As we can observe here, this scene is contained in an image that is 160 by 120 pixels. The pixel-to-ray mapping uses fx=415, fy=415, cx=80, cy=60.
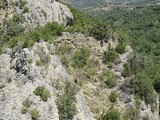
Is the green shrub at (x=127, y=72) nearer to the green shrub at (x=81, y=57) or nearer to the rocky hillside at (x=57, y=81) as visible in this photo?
the rocky hillside at (x=57, y=81)

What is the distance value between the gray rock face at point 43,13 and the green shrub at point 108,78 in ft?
52.0

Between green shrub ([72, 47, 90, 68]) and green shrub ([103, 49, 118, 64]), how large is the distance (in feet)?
8.89

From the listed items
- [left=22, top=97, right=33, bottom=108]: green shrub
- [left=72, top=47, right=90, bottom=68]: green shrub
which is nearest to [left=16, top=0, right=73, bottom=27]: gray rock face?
[left=72, top=47, right=90, bottom=68]: green shrub

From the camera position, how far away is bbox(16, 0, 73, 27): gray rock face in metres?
67.4

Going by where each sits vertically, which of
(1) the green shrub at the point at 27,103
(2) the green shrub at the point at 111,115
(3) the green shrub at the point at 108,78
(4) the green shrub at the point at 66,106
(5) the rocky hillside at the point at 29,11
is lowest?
(2) the green shrub at the point at 111,115

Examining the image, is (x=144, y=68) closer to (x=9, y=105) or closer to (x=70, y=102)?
(x=70, y=102)

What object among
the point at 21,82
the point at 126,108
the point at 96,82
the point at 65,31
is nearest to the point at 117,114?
the point at 126,108

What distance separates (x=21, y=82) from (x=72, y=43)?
15466 mm

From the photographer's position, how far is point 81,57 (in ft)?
194

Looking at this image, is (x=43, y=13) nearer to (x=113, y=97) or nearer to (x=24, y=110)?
(x=113, y=97)

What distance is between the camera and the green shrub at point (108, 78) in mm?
57594

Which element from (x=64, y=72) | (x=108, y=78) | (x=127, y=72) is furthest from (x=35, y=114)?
(x=127, y=72)

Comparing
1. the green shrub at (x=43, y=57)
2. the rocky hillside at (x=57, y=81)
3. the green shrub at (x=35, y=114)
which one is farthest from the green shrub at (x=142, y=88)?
the green shrub at (x=35, y=114)

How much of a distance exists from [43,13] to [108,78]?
1881 cm
